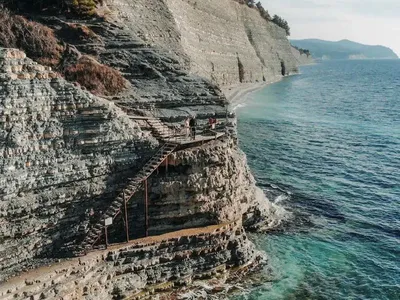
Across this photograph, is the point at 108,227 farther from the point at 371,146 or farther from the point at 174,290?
the point at 371,146

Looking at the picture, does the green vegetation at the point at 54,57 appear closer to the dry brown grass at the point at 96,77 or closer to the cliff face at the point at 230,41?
the dry brown grass at the point at 96,77

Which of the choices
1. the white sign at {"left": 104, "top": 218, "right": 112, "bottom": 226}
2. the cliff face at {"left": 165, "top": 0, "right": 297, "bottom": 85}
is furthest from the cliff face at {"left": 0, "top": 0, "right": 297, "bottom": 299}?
Result: the cliff face at {"left": 165, "top": 0, "right": 297, "bottom": 85}

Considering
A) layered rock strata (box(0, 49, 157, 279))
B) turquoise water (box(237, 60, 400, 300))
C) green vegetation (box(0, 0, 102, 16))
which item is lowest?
turquoise water (box(237, 60, 400, 300))

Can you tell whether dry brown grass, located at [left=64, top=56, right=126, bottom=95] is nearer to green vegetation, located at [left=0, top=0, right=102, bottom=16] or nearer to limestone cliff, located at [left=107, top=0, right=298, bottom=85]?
green vegetation, located at [left=0, top=0, right=102, bottom=16]

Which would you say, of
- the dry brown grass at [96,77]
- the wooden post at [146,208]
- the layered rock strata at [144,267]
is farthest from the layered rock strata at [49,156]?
the dry brown grass at [96,77]

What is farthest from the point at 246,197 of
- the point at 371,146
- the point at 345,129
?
the point at 345,129
